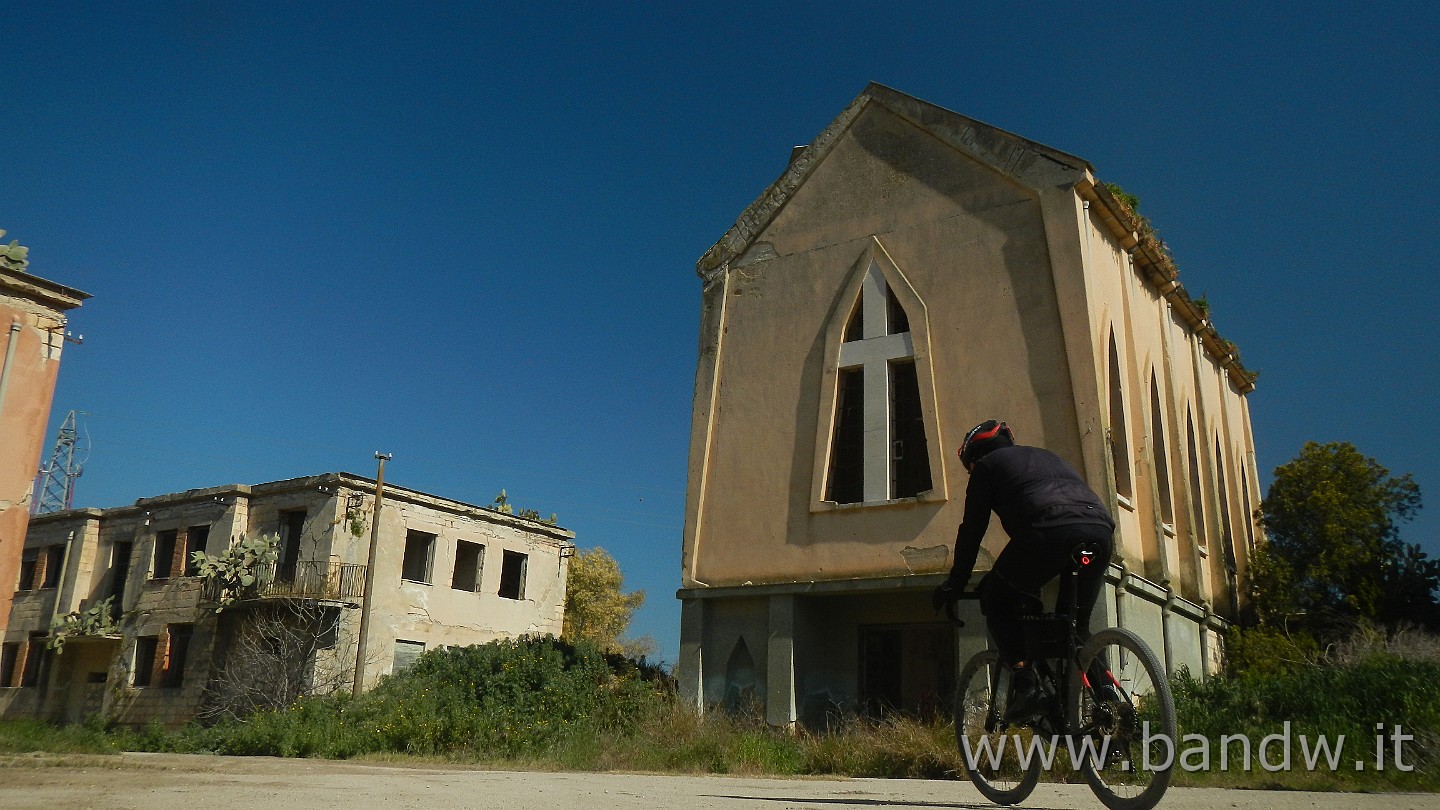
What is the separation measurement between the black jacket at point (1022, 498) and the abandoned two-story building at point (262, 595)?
26209 mm

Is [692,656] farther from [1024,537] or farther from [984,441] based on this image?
[1024,537]

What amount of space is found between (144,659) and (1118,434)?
31406 mm

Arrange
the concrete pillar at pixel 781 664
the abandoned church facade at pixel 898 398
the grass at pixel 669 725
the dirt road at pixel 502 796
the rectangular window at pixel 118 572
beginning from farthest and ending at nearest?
the rectangular window at pixel 118 572 → the concrete pillar at pixel 781 664 → the abandoned church facade at pixel 898 398 → the grass at pixel 669 725 → the dirt road at pixel 502 796

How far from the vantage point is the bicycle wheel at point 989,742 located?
527 centimetres

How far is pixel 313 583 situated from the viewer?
29.2m

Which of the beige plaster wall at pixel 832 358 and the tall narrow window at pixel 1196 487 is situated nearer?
the beige plaster wall at pixel 832 358

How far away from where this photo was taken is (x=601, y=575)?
158 ft

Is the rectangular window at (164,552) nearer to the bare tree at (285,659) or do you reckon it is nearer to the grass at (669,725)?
the bare tree at (285,659)

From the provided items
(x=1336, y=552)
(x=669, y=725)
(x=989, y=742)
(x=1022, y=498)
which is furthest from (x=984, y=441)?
(x=1336, y=552)

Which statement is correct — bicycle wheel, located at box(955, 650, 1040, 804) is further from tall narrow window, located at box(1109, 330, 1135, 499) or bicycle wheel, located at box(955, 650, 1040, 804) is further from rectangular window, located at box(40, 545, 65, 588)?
rectangular window, located at box(40, 545, 65, 588)

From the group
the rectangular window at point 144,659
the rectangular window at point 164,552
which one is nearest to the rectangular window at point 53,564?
the rectangular window at point 164,552

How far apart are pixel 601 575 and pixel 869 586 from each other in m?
35.9

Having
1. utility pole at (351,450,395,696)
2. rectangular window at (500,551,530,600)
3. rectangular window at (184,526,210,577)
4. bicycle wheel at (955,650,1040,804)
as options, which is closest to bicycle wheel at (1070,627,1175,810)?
bicycle wheel at (955,650,1040,804)

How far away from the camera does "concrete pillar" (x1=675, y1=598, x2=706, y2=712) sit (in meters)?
14.7
